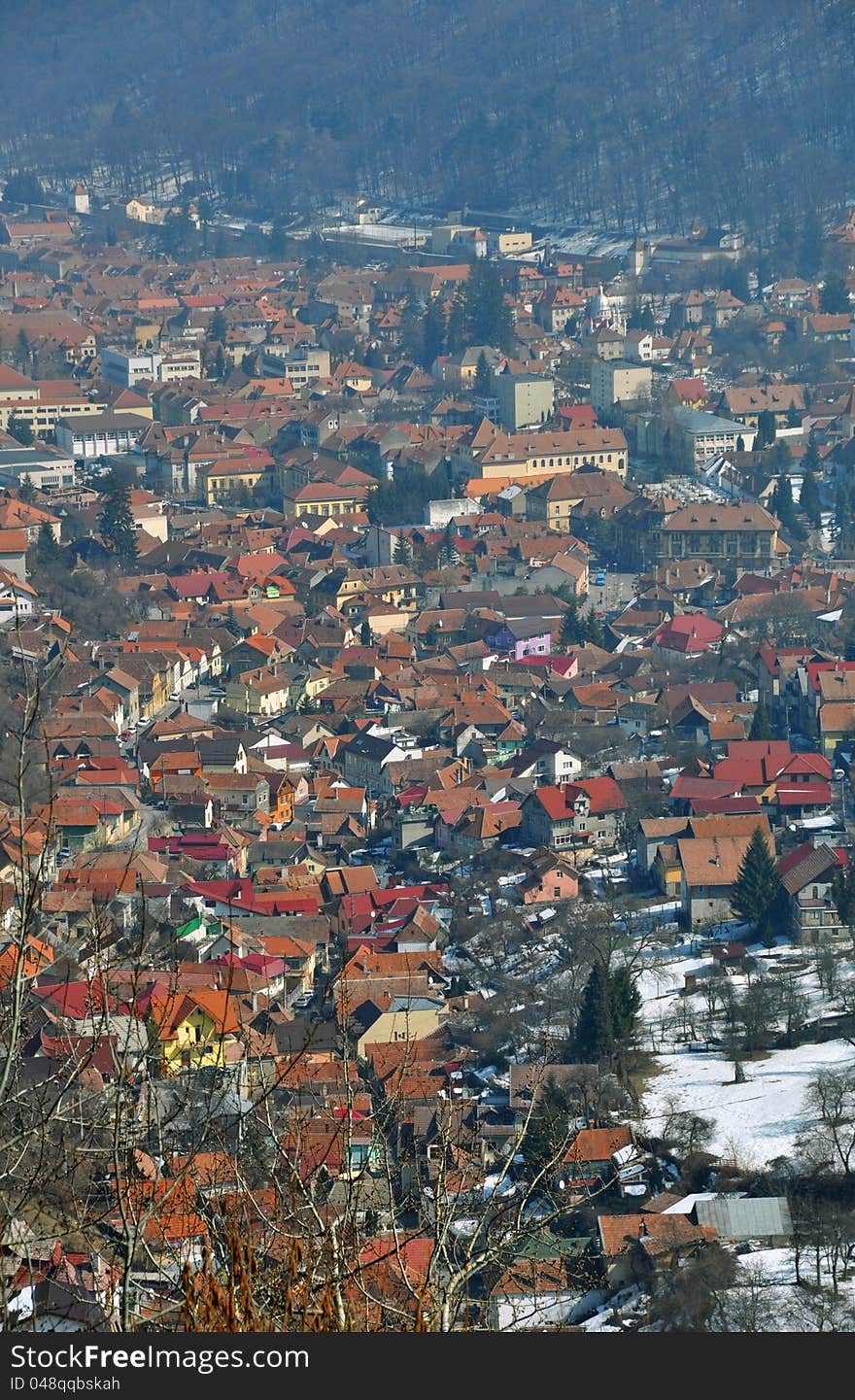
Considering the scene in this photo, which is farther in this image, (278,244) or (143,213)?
(143,213)

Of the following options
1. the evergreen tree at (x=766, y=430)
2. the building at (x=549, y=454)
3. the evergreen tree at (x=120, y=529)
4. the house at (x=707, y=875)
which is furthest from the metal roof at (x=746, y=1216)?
the evergreen tree at (x=766, y=430)

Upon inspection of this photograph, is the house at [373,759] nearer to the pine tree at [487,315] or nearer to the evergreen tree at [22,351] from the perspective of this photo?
the pine tree at [487,315]

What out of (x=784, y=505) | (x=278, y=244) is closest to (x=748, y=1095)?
(x=784, y=505)

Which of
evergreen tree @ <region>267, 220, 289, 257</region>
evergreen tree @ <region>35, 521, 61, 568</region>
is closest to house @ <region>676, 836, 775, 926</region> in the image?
evergreen tree @ <region>35, 521, 61, 568</region>

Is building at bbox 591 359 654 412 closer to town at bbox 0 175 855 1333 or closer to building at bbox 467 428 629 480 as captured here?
town at bbox 0 175 855 1333

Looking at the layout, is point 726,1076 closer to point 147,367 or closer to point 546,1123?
point 546,1123
